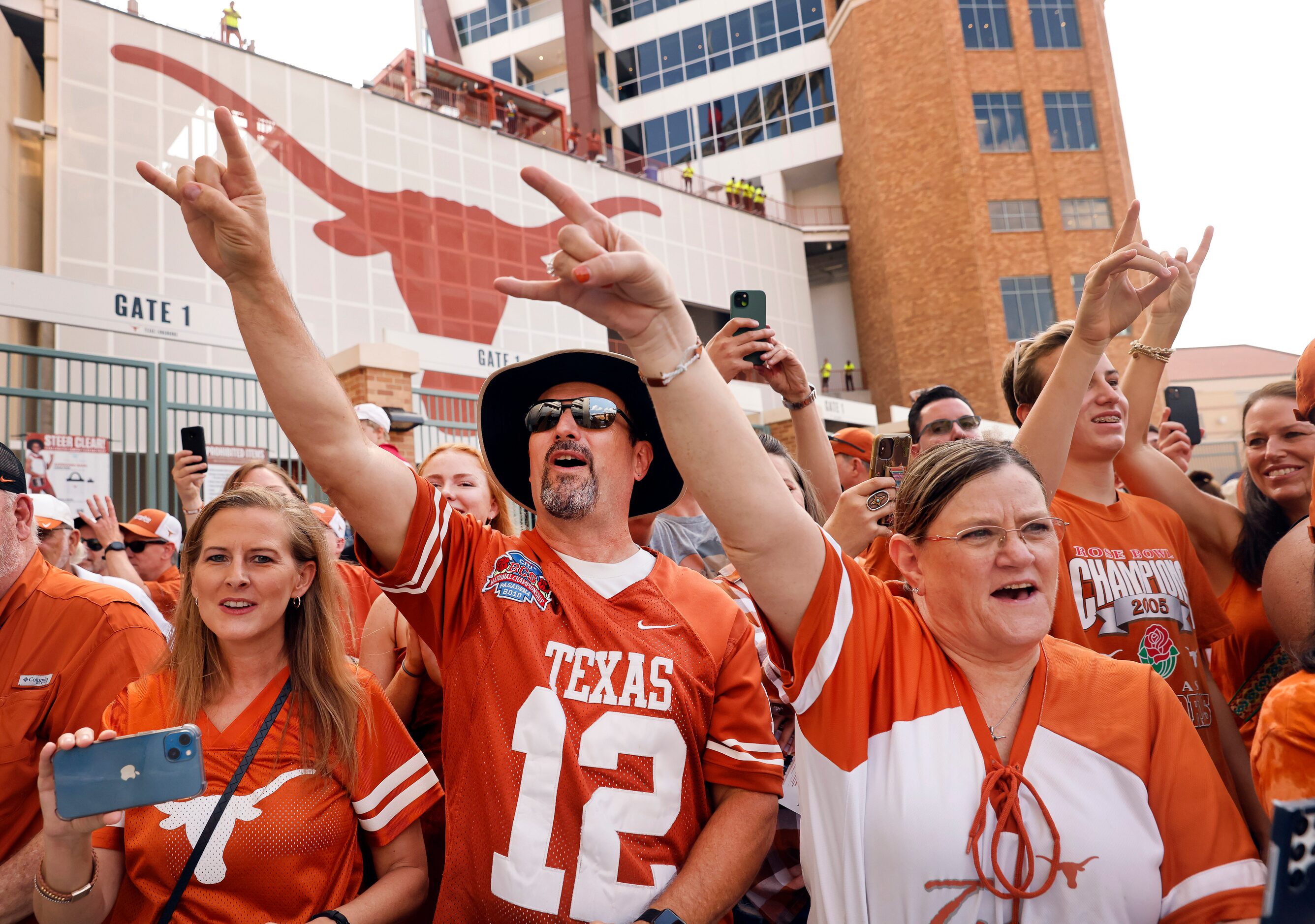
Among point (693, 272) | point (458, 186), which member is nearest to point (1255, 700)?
point (458, 186)

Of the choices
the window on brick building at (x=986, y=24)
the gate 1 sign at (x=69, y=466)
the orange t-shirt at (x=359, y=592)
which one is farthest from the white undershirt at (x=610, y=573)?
the window on brick building at (x=986, y=24)

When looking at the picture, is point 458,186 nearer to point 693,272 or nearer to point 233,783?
point 693,272

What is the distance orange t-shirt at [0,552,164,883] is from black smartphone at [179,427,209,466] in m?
1.49

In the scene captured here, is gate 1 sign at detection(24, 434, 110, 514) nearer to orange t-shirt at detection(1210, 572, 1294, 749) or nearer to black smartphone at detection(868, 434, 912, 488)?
black smartphone at detection(868, 434, 912, 488)

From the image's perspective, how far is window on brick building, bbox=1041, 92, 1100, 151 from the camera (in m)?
28.5

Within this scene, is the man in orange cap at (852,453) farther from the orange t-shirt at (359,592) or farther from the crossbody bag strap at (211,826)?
the crossbody bag strap at (211,826)

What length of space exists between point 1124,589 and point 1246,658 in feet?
2.44

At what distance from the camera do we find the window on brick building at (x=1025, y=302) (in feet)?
90.1

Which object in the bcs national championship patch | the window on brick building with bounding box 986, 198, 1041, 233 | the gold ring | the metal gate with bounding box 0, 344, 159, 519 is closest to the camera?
the bcs national championship patch

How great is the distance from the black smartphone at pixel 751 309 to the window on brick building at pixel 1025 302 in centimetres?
2735

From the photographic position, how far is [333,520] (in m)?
5.09

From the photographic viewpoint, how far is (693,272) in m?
26.6

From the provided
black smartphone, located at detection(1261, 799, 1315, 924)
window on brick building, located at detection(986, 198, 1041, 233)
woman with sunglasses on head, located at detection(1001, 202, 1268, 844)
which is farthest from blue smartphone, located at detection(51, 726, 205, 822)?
window on brick building, located at detection(986, 198, 1041, 233)

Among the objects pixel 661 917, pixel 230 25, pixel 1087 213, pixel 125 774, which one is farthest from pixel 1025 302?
pixel 125 774
